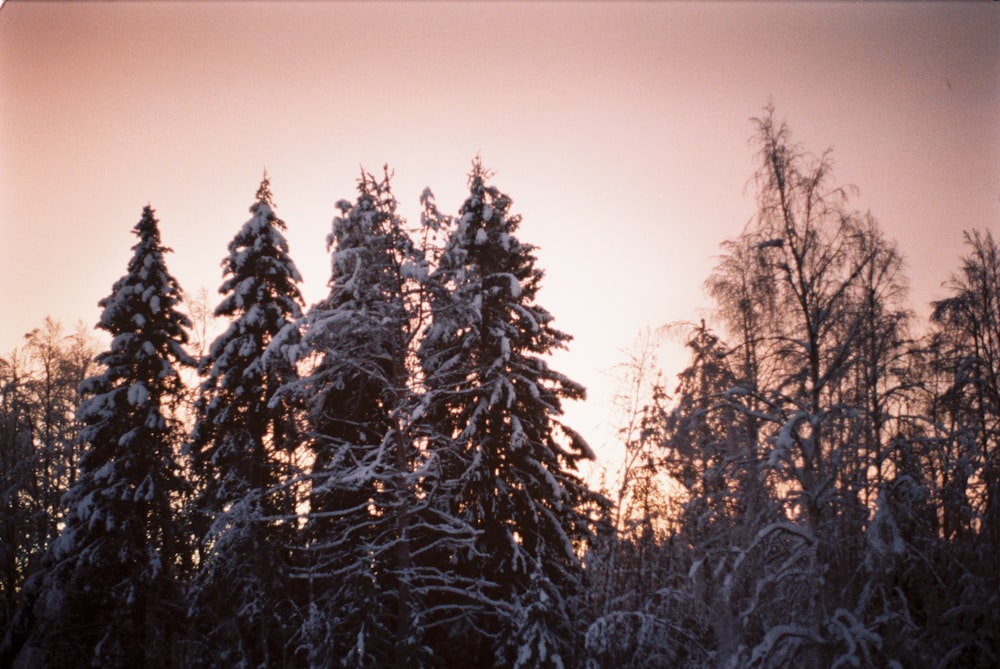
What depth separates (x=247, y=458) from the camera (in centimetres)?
1548

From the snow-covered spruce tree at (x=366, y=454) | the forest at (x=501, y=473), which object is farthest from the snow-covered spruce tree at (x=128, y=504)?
the snow-covered spruce tree at (x=366, y=454)

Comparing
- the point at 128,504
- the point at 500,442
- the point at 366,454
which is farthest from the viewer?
the point at 128,504

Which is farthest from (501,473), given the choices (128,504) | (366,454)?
(128,504)

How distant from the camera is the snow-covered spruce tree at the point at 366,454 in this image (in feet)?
39.9

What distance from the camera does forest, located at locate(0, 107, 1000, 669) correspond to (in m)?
9.66

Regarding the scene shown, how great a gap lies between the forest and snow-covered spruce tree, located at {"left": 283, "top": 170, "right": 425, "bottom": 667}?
76 millimetres

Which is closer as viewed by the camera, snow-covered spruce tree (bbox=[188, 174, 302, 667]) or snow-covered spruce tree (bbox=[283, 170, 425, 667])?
snow-covered spruce tree (bbox=[283, 170, 425, 667])

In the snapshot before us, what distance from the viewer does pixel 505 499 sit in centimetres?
1481

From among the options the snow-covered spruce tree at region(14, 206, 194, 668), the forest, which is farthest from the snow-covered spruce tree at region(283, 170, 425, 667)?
the snow-covered spruce tree at region(14, 206, 194, 668)

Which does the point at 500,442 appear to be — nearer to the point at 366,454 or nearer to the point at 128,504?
the point at 366,454

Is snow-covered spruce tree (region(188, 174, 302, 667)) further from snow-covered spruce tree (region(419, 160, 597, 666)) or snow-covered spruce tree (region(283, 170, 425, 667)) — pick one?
snow-covered spruce tree (region(419, 160, 597, 666))

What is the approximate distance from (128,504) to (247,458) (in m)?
3.44

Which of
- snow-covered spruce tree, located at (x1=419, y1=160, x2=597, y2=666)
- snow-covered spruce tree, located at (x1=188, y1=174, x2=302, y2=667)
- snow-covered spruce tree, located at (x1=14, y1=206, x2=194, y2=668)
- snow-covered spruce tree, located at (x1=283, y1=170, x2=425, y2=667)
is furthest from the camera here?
snow-covered spruce tree, located at (x1=14, y1=206, x2=194, y2=668)

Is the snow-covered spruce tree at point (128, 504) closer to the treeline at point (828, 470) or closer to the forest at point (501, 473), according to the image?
the forest at point (501, 473)
